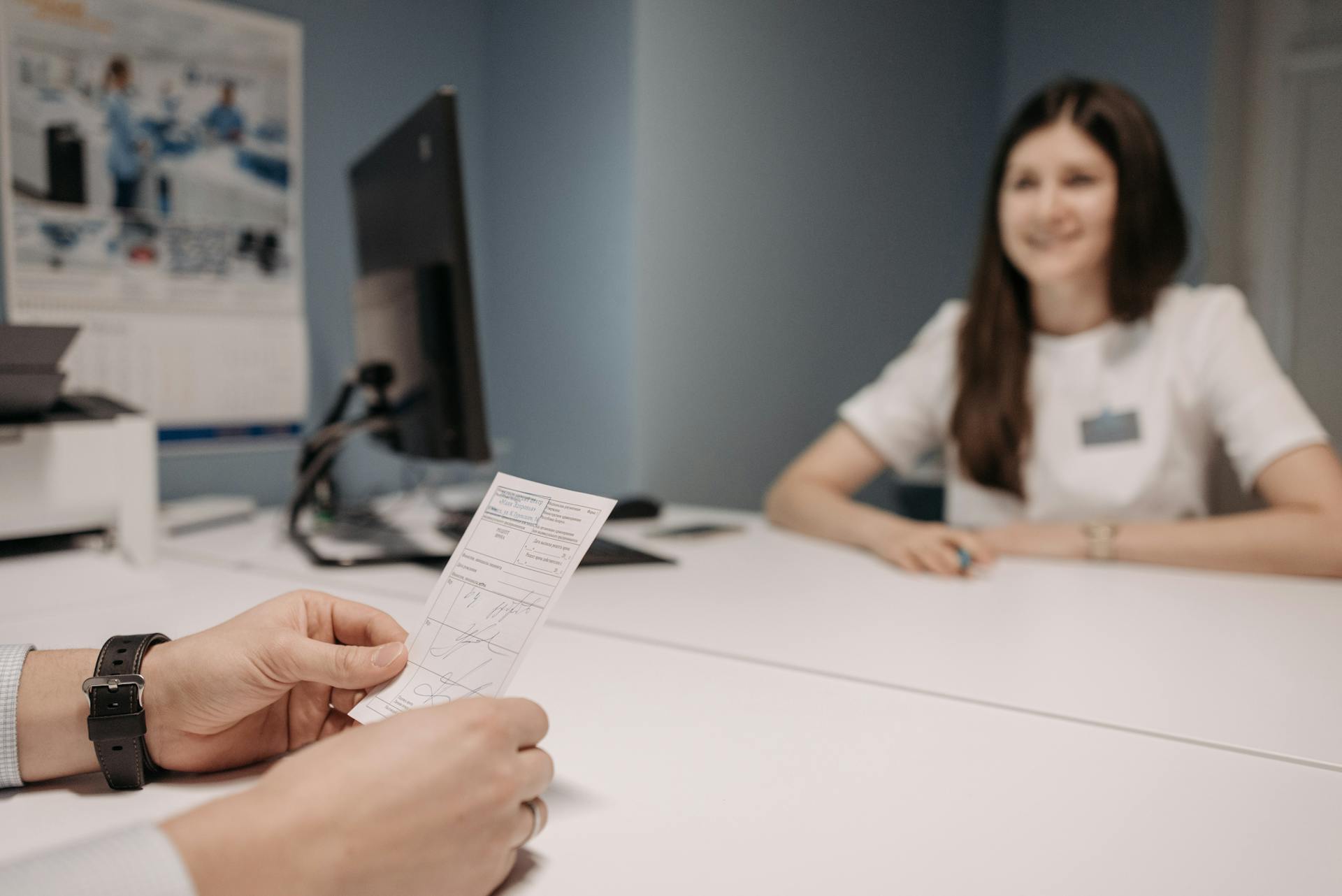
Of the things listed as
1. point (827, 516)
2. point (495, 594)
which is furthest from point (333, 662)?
point (827, 516)

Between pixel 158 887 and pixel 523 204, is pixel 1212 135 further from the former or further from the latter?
pixel 158 887

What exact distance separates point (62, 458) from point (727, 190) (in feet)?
4.76

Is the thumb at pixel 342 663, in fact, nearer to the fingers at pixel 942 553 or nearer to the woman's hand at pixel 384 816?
the woman's hand at pixel 384 816

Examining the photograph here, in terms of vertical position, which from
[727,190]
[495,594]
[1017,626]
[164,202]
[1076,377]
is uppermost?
[727,190]

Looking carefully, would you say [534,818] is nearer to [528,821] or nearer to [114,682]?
[528,821]

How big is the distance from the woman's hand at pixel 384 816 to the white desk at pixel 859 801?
53 millimetres

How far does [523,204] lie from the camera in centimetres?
212

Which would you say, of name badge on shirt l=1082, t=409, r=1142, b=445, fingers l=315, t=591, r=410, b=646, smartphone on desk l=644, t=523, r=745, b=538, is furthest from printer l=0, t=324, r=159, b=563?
name badge on shirt l=1082, t=409, r=1142, b=445

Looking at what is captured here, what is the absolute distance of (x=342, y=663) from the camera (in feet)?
1.82

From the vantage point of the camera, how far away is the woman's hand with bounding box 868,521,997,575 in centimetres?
121

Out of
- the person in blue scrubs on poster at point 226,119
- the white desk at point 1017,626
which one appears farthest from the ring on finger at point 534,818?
the person in blue scrubs on poster at point 226,119

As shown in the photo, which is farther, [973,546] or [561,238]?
[561,238]

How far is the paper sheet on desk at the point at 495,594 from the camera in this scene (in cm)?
52

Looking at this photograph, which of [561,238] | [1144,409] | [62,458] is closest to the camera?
[62,458]
